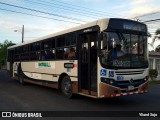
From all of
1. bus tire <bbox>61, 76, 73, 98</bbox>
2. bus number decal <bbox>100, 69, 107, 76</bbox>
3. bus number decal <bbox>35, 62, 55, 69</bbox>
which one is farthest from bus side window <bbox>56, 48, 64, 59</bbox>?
bus number decal <bbox>100, 69, 107, 76</bbox>

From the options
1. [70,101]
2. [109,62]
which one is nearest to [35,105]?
[70,101]

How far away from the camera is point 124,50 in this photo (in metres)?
10.6

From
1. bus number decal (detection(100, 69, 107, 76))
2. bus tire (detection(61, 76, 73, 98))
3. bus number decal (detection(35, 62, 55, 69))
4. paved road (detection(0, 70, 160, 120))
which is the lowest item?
paved road (detection(0, 70, 160, 120))

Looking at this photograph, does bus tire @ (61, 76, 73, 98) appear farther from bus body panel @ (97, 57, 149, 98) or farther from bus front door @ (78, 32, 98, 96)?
bus body panel @ (97, 57, 149, 98)

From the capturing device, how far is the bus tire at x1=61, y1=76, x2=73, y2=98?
41.3 ft

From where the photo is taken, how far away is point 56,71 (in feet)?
45.3

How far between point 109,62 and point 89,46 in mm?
1293

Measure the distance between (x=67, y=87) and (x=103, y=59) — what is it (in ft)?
10.4

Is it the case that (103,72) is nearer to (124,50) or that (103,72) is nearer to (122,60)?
(122,60)

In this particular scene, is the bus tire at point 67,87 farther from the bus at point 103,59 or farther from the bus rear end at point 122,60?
the bus rear end at point 122,60

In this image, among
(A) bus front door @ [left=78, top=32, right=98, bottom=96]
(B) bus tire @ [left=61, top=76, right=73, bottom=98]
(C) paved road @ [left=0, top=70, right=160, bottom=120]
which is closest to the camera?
(C) paved road @ [left=0, top=70, right=160, bottom=120]

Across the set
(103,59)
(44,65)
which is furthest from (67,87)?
(103,59)

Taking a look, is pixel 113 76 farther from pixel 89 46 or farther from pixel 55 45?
pixel 55 45

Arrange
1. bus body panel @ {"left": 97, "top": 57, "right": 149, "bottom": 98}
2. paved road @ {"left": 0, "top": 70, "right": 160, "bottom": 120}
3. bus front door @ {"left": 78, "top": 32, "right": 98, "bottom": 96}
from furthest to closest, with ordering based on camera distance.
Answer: bus front door @ {"left": 78, "top": 32, "right": 98, "bottom": 96}, paved road @ {"left": 0, "top": 70, "right": 160, "bottom": 120}, bus body panel @ {"left": 97, "top": 57, "right": 149, "bottom": 98}
